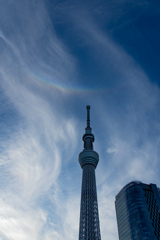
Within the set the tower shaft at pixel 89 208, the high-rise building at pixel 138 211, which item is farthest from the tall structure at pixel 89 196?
the high-rise building at pixel 138 211

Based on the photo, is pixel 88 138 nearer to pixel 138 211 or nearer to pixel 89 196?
pixel 89 196

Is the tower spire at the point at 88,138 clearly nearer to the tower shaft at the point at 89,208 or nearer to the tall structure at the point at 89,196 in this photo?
the tall structure at the point at 89,196

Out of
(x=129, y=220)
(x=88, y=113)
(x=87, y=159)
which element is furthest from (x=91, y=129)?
(x=129, y=220)

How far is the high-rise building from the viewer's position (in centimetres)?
9719

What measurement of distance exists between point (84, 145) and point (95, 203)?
43590 millimetres

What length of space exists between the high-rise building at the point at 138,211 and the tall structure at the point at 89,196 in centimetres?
1777

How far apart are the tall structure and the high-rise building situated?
1777 centimetres

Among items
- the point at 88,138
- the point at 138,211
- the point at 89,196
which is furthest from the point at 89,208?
the point at 88,138

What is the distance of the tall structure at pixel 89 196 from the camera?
98.4 meters

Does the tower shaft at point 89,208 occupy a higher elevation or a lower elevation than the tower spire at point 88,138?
lower

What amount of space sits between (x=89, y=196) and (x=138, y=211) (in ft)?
91.1

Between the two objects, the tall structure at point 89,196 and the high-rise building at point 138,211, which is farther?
the tall structure at point 89,196

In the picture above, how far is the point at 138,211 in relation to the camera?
335 feet

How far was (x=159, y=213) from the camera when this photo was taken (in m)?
107
